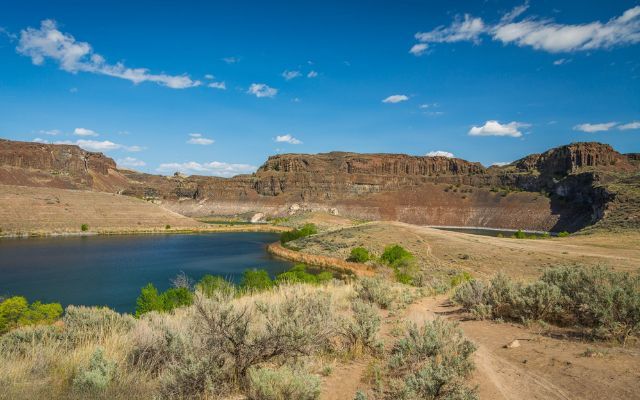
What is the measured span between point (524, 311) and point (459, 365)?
14.1 feet

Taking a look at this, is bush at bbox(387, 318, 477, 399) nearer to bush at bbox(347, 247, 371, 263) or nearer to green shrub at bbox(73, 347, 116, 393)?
green shrub at bbox(73, 347, 116, 393)

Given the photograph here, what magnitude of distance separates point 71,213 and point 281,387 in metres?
87.4

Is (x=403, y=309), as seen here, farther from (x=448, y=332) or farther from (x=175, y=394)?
(x=175, y=394)

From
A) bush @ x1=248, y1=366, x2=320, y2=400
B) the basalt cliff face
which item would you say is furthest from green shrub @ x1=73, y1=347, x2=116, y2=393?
the basalt cliff face

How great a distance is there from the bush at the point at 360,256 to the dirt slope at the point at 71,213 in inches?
2336

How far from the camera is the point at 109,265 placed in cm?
3947

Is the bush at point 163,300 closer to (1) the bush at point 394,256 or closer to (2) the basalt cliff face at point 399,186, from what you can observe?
(1) the bush at point 394,256

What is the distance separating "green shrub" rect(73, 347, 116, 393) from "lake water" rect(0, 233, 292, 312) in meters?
20.1

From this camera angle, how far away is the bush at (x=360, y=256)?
124 feet

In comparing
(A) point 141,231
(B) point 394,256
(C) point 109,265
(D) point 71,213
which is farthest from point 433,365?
(D) point 71,213

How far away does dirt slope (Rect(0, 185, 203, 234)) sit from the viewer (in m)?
67.6

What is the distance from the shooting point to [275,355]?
5.35 meters

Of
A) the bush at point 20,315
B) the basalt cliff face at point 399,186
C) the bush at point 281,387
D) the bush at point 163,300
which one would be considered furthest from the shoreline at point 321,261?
the basalt cliff face at point 399,186

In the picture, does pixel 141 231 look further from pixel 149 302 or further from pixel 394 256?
pixel 149 302
